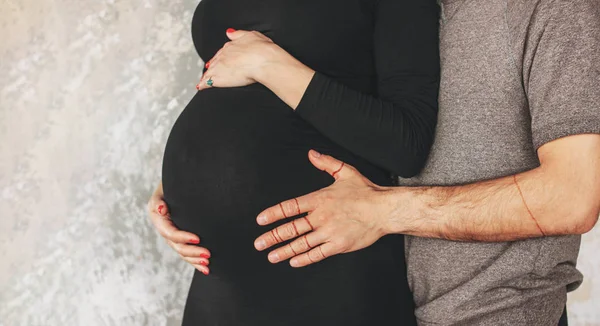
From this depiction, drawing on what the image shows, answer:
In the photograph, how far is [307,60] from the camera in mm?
947

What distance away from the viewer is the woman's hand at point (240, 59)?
0.93 m

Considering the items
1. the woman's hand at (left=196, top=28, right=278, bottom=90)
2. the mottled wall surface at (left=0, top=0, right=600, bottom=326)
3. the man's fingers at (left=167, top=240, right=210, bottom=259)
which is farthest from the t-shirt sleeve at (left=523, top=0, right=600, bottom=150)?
the mottled wall surface at (left=0, top=0, right=600, bottom=326)

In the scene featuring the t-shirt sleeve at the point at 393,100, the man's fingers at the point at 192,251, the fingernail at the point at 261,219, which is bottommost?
the man's fingers at the point at 192,251

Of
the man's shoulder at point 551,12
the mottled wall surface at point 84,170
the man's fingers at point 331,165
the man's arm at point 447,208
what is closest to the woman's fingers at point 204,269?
the man's arm at point 447,208

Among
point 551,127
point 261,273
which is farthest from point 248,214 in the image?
point 551,127

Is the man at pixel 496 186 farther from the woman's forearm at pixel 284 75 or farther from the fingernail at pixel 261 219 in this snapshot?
the woman's forearm at pixel 284 75

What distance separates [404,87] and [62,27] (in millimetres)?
964

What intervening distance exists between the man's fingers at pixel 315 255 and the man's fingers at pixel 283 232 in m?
0.04

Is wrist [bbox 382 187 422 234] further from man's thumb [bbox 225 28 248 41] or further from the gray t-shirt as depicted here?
man's thumb [bbox 225 28 248 41]

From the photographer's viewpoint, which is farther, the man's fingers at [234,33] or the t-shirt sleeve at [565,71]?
the man's fingers at [234,33]

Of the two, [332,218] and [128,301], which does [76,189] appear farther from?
[332,218]

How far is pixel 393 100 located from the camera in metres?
0.92

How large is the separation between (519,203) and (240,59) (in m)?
0.51

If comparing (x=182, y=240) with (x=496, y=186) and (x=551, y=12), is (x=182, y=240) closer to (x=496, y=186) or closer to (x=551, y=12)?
(x=496, y=186)
